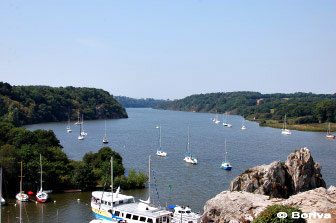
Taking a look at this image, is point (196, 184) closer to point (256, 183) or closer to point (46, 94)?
point (256, 183)

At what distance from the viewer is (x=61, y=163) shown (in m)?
41.9

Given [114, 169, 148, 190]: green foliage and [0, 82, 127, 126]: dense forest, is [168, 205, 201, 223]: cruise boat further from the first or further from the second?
[0, 82, 127, 126]: dense forest

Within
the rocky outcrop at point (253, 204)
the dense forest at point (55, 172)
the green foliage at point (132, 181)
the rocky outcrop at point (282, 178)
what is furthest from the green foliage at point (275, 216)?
the green foliage at point (132, 181)

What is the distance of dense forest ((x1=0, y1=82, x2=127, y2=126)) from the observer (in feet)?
404

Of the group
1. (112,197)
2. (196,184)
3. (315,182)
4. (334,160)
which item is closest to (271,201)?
(112,197)

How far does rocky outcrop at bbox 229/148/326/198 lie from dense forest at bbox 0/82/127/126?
3365 inches

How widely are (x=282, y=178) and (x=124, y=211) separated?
1535 cm

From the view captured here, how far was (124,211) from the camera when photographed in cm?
2809

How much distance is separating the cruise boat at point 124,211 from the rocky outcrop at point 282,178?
898 cm

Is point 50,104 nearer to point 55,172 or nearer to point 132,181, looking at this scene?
point 55,172

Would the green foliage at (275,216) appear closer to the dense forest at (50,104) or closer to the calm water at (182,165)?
the calm water at (182,165)

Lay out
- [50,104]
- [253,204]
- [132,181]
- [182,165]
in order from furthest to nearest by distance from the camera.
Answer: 1. [50,104]
2. [182,165]
3. [132,181]
4. [253,204]

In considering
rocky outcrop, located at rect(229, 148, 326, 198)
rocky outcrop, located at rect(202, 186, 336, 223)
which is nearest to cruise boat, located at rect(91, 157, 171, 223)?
rocky outcrop, located at rect(202, 186, 336, 223)

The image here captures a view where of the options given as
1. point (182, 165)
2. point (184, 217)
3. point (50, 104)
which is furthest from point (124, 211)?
point (50, 104)
